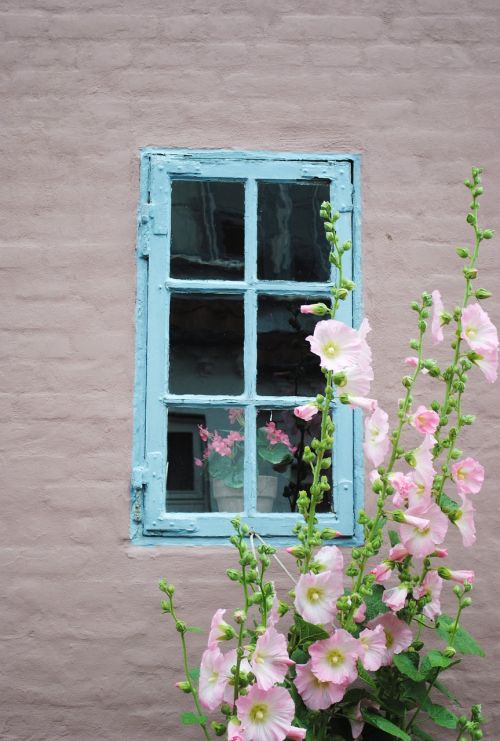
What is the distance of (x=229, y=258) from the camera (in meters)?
2.91

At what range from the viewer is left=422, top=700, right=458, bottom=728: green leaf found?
2.28 meters

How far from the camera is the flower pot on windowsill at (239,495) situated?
2789 mm

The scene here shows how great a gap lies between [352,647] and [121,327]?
121 centimetres

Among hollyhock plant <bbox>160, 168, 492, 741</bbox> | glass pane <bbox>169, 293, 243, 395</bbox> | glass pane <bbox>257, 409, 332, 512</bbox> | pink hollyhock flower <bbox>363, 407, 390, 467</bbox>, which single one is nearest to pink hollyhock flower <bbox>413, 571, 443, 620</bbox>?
hollyhock plant <bbox>160, 168, 492, 741</bbox>

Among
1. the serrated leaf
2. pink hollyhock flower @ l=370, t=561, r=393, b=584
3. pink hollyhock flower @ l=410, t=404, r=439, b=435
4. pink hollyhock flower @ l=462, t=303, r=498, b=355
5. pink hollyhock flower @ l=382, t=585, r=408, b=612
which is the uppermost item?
pink hollyhock flower @ l=462, t=303, r=498, b=355

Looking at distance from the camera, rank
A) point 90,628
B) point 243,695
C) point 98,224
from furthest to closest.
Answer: point 98,224 → point 90,628 → point 243,695

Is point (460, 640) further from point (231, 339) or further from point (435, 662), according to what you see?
point (231, 339)

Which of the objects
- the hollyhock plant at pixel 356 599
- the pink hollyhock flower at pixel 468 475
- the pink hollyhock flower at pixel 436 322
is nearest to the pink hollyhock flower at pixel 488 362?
the hollyhock plant at pixel 356 599

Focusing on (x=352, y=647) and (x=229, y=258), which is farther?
(x=229, y=258)

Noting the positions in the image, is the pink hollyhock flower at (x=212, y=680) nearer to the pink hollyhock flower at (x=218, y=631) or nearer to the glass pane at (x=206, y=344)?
the pink hollyhock flower at (x=218, y=631)

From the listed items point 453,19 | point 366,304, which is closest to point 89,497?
point 366,304

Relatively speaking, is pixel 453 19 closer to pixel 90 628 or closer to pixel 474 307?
pixel 474 307

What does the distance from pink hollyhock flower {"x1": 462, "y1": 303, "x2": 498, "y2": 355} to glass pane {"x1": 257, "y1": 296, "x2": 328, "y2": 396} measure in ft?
2.36

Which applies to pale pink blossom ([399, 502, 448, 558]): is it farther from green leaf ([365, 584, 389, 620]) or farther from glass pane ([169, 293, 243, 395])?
glass pane ([169, 293, 243, 395])
